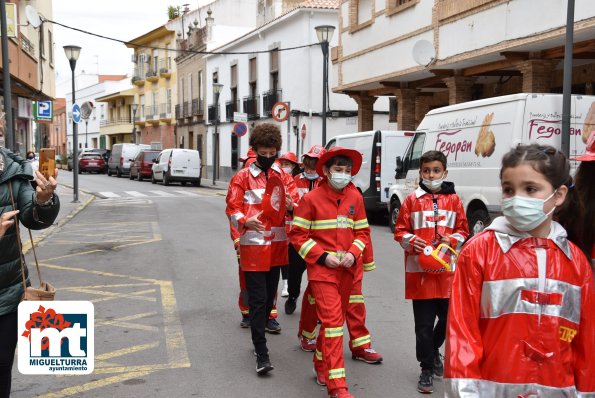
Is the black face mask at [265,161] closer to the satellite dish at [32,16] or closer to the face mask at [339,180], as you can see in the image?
the face mask at [339,180]

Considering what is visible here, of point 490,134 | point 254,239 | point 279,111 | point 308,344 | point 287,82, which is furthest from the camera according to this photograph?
point 287,82

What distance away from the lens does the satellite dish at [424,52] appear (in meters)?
18.0

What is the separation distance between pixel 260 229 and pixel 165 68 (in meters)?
50.4

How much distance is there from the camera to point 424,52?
18.0m

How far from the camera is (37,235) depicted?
13.5 m

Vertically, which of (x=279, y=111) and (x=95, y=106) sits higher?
(x=95, y=106)

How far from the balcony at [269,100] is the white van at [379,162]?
1735 centimetres

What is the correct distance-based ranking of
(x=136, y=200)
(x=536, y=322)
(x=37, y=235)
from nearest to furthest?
(x=536, y=322) < (x=37, y=235) < (x=136, y=200)

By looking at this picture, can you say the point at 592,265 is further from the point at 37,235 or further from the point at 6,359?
the point at 37,235

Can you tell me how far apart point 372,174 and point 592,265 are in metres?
12.8

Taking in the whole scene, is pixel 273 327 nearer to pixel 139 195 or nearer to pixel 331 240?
pixel 331 240

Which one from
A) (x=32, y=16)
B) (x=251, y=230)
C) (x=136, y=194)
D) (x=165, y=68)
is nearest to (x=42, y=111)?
(x=32, y=16)

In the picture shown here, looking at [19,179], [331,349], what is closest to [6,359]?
[19,179]
